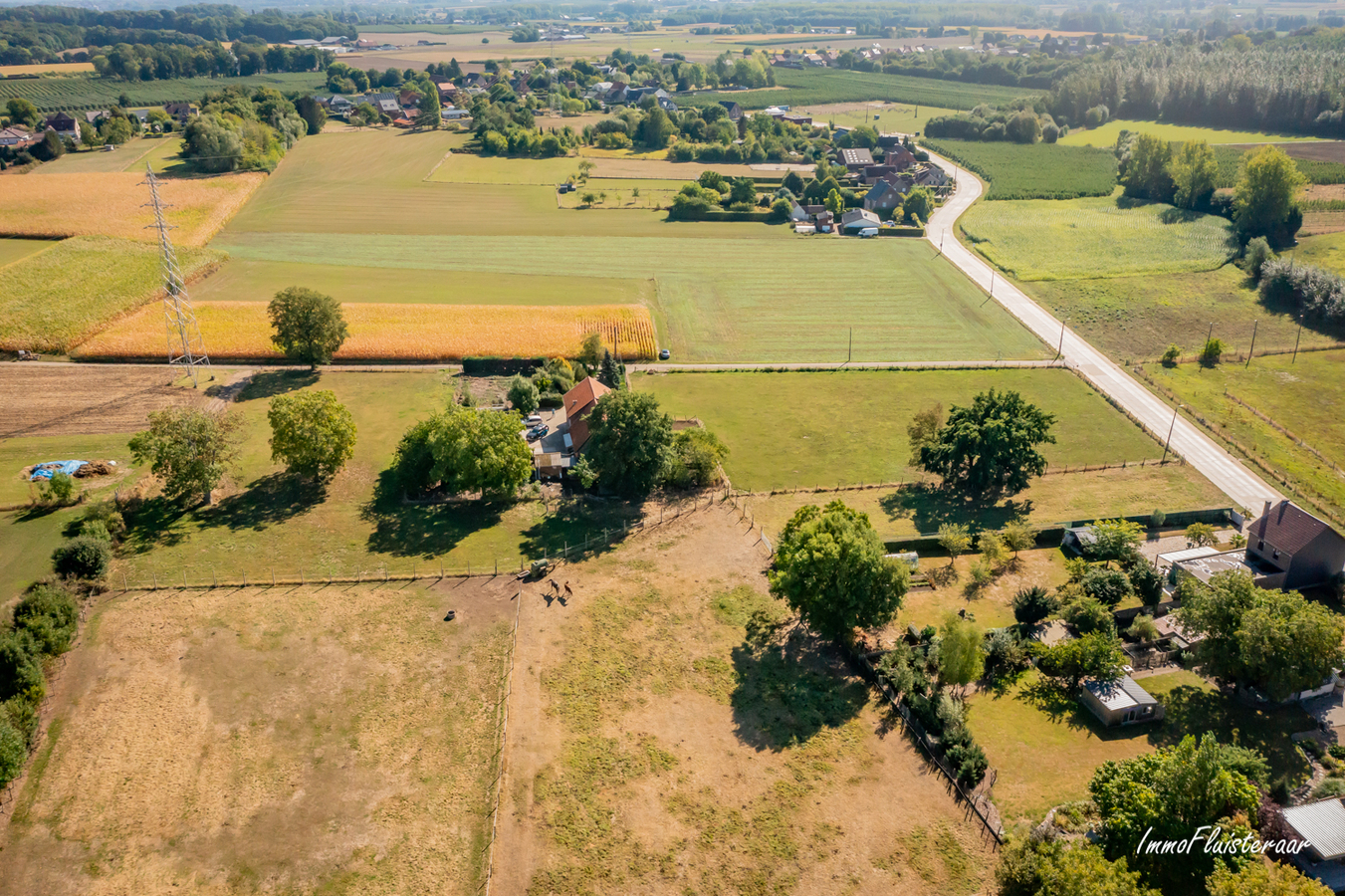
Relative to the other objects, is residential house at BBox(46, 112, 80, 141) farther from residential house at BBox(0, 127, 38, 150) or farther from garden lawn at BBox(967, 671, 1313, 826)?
garden lawn at BBox(967, 671, 1313, 826)

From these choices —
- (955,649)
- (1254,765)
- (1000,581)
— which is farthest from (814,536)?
(1254,765)

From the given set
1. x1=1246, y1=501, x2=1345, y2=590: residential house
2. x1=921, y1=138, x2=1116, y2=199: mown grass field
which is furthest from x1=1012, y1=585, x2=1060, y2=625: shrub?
x1=921, y1=138, x2=1116, y2=199: mown grass field

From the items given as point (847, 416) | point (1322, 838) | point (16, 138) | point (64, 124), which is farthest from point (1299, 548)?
point (64, 124)

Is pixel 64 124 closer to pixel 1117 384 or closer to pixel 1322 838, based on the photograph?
pixel 1117 384

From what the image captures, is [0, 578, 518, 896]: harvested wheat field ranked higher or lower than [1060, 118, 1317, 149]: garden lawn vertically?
lower

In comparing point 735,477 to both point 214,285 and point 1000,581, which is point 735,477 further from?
point 214,285
